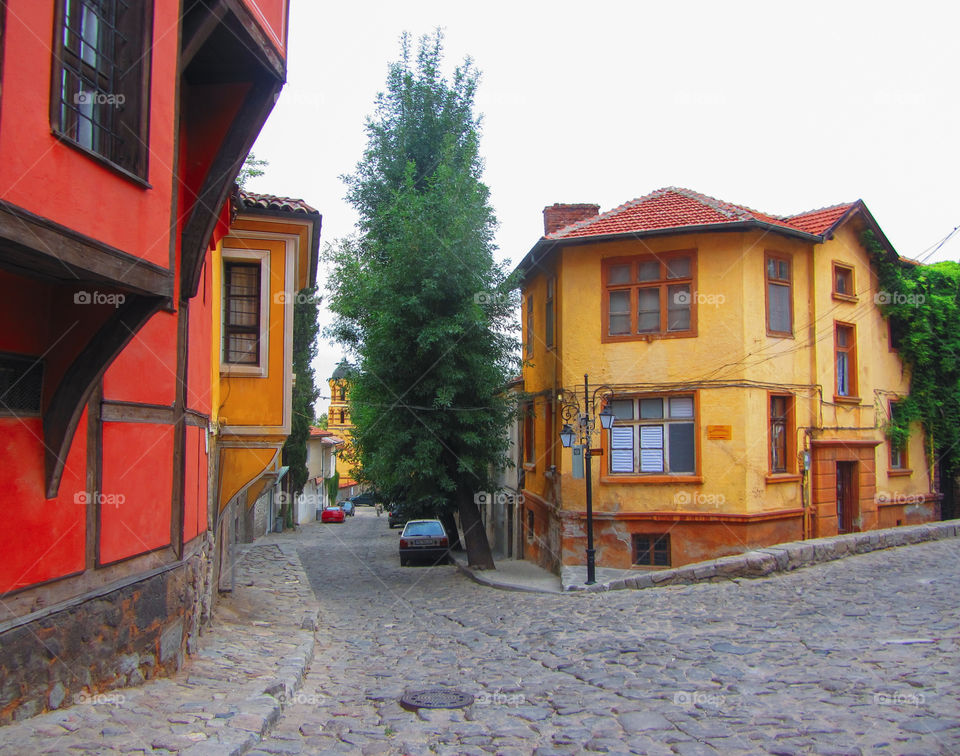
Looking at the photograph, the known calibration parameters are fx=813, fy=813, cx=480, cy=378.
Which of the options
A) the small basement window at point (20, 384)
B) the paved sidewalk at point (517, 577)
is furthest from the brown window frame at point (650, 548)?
the small basement window at point (20, 384)

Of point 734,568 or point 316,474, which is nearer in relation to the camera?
point 734,568

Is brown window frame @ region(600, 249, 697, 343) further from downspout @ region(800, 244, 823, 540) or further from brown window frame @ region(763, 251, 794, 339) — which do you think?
downspout @ region(800, 244, 823, 540)

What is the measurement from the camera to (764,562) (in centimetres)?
1431

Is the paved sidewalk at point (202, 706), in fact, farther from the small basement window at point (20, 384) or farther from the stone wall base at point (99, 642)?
the small basement window at point (20, 384)

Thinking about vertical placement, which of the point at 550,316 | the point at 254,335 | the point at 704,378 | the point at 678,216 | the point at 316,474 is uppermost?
the point at 678,216

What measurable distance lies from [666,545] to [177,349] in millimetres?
12304

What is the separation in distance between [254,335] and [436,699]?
670 centimetres

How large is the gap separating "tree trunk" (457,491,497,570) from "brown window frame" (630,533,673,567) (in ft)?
14.2

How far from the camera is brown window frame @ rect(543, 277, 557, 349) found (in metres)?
20.2

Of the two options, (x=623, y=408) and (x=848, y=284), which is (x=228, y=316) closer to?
(x=623, y=408)

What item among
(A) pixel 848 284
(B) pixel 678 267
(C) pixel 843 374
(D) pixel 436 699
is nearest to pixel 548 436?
(B) pixel 678 267

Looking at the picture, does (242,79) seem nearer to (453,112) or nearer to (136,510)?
(136,510)

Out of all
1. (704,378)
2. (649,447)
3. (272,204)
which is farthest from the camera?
(649,447)

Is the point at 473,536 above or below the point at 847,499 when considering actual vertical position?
below
